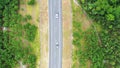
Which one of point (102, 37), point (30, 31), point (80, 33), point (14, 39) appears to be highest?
point (30, 31)

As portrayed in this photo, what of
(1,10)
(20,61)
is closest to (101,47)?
(20,61)

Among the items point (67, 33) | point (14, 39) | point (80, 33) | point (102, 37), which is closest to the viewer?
point (102, 37)

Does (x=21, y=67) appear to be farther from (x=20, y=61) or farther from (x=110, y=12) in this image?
(x=110, y=12)

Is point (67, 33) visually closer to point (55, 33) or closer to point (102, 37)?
point (55, 33)

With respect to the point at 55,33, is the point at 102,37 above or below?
below

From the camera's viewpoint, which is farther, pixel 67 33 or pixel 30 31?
pixel 30 31

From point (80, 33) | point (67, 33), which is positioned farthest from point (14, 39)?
point (80, 33)
